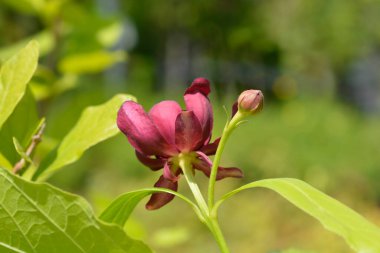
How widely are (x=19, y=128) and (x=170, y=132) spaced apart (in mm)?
135

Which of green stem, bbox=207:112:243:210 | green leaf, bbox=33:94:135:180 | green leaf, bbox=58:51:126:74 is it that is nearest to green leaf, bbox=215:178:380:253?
green stem, bbox=207:112:243:210

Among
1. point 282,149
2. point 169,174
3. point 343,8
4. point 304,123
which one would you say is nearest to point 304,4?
point 343,8

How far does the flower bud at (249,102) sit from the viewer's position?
0.39 m

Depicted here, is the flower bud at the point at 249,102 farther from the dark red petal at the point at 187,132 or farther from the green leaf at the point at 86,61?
the green leaf at the point at 86,61

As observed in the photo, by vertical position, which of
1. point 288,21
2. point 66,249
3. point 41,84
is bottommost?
point 288,21

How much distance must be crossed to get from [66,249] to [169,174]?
0.27ft

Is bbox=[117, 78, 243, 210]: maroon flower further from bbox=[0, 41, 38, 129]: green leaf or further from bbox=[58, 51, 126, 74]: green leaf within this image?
bbox=[58, 51, 126, 74]: green leaf

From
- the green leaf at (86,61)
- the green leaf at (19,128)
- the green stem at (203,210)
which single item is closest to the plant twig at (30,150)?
the green leaf at (19,128)

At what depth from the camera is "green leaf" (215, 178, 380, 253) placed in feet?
1.00

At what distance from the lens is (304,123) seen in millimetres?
7910

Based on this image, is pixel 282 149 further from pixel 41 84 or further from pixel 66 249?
pixel 66 249

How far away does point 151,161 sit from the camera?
0.43 meters

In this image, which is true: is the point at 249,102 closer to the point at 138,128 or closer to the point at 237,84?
the point at 138,128

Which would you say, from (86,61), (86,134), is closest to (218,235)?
(86,134)
